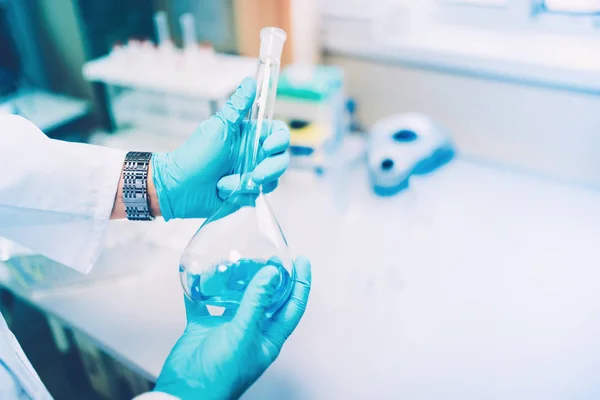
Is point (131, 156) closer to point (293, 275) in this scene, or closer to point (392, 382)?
point (293, 275)

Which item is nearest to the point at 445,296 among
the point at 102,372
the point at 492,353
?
the point at 492,353

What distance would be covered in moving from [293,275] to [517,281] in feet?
1.46

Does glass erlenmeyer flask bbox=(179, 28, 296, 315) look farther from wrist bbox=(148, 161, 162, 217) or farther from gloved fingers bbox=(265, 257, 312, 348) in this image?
wrist bbox=(148, 161, 162, 217)

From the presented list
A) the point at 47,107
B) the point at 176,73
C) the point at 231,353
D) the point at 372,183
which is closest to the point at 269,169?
the point at 231,353

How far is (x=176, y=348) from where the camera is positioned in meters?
0.75

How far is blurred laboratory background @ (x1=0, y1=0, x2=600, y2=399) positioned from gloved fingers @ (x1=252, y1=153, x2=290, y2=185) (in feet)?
0.86

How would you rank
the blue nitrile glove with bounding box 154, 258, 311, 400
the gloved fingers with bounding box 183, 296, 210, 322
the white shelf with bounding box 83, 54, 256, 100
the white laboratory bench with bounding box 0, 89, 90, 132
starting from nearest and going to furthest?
the blue nitrile glove with bounding box 154, 258, 311, 400, the gloved fingers with bounding box 183, 296, 210, 322, the white shelf with bounding box 83, 54, 256, 100, the white laboratory bench with bounding box 0, 89, 90, 132

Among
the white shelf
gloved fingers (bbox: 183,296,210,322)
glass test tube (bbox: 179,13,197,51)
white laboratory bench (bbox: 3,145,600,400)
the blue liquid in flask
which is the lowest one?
white laboratory bench (bbox: 3,145,600,400)

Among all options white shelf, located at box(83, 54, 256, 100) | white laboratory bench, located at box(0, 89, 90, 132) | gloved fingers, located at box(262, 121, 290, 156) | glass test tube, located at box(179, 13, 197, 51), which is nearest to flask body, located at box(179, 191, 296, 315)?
gloved fingers, located at box(262, 121, 290, 156)

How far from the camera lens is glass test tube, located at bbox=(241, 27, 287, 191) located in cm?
74

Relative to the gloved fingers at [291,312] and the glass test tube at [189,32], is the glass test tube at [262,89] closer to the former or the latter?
the gloved fingers at [291,312]

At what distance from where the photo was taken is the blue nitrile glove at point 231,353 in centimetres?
68

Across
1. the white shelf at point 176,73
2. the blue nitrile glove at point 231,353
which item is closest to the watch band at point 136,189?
the blue nitrile glove at point 231,353

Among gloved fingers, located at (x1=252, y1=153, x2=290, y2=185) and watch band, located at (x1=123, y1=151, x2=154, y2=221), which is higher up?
gloved fingers, located at (x1=252, y1=153, x2=290, y2=185)
